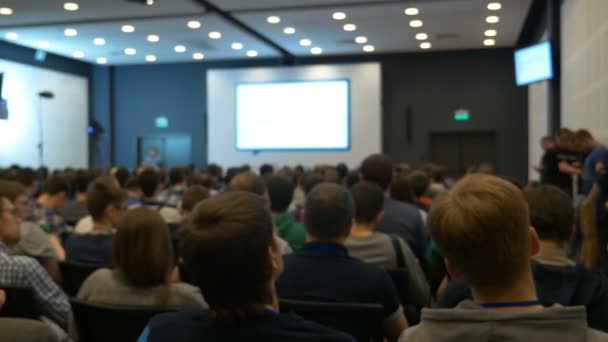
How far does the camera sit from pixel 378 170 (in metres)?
4.84

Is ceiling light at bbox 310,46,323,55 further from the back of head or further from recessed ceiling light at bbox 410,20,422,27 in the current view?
the back of head

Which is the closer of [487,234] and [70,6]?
[487,234]

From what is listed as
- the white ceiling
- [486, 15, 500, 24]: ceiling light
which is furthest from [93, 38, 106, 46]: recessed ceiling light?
[486, 15, 500, 24]: ceiling light

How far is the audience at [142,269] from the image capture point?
2295 millimetres

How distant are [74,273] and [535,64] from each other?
9.03 metres

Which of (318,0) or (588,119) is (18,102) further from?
(588,119)

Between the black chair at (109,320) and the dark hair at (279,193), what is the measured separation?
2.03m

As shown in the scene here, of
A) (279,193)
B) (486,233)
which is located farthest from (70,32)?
(486,233)

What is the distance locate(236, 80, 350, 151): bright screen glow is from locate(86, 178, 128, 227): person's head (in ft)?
39.0

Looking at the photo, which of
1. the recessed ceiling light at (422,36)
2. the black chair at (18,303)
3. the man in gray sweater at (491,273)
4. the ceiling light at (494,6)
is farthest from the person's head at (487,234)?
the recessed ceiling light at (422,36)

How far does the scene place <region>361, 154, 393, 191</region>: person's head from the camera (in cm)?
484

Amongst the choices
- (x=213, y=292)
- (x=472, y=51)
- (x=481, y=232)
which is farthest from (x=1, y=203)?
(x=472, y=51)

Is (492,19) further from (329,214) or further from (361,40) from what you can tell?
(329,214)

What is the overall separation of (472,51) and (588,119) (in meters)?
8.09
